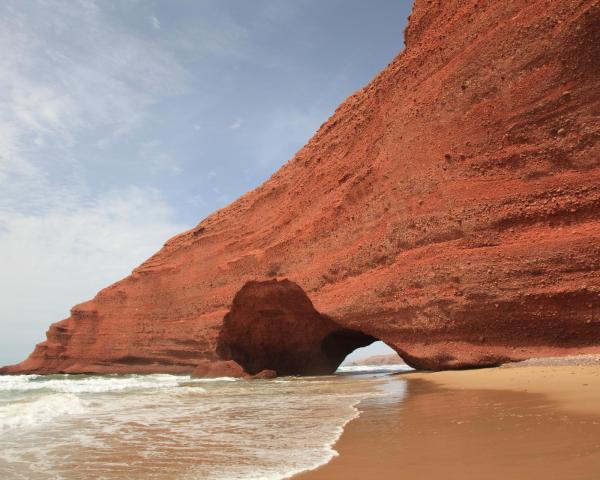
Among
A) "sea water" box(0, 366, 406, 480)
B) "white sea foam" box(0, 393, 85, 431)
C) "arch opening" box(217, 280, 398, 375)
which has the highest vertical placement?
"arch opening" box(217, 280, 398, 375)

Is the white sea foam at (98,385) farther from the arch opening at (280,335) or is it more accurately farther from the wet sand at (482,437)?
the wet sand at (482,437)

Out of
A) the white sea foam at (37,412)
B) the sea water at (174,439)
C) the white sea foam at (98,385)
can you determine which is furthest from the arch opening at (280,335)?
the sea water at (174,439)

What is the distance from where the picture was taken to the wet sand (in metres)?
2.93

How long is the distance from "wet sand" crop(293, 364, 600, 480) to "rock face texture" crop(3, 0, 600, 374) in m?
4.32

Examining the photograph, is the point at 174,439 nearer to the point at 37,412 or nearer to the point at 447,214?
the point at 37,412

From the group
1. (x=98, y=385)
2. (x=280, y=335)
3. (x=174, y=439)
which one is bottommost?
(x=174, y=439)

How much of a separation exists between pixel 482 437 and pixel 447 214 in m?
9.68

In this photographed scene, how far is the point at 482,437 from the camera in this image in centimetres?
389

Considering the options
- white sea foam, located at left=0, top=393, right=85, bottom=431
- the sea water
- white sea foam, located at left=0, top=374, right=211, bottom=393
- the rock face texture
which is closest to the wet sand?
the sea water

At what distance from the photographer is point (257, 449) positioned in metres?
4.38

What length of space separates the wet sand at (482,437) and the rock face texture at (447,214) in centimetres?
432

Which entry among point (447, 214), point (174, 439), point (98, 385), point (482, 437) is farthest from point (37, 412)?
point (447, 214)

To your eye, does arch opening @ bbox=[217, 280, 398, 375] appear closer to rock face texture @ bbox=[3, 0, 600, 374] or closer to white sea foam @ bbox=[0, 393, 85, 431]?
rock face texture @ bbox=[3, 0, 600, 374]

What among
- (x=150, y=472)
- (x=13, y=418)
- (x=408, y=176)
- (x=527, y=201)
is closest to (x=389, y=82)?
(x=408, y=176)
